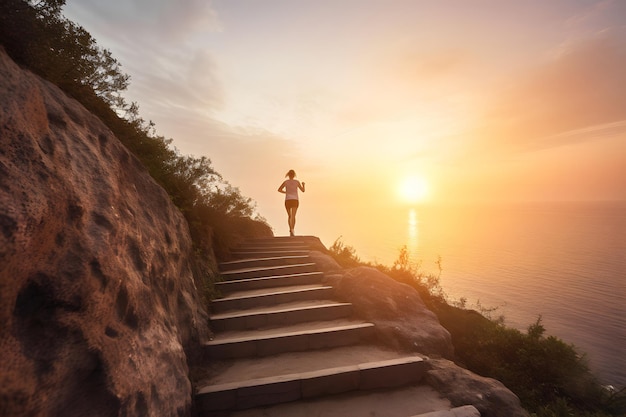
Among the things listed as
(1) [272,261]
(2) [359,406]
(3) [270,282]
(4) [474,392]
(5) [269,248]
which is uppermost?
(5) [269,248]

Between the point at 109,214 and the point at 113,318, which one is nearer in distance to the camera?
the point at 113,318

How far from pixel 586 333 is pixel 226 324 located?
18.6m

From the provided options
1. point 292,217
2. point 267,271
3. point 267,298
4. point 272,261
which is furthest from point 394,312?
point 292,217

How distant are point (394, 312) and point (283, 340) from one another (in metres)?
2.12

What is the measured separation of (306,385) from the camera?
3482 millimetres

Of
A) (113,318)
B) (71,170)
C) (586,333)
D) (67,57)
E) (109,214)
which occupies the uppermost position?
(67,57)

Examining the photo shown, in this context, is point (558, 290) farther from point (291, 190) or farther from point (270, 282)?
point (270, 282)

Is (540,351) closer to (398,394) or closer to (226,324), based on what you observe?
(398,394)

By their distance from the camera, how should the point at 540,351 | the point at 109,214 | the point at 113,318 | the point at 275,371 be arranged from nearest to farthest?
the point at 113,318 → the point at 109,214 → the point at 275,371 → the point at 540,351

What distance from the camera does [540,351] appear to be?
528cm

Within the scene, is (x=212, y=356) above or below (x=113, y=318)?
below

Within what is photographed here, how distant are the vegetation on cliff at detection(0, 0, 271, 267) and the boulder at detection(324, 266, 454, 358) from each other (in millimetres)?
3615

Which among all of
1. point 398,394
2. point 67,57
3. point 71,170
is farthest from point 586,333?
point 67,57

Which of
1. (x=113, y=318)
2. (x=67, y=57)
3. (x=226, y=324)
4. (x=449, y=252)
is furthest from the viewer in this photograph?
(x=449, y=252)
